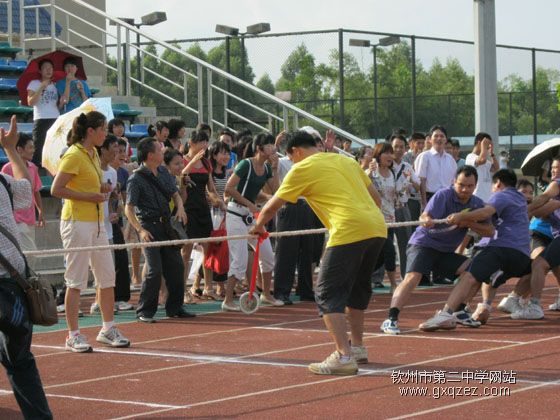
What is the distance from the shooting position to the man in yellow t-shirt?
9.75m

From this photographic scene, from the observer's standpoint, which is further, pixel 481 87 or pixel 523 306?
pixel 481 87

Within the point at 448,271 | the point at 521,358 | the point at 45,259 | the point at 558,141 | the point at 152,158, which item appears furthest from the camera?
the point at 45,259

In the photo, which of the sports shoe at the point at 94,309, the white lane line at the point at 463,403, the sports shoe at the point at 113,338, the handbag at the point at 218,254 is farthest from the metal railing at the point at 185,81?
the white lane line at the point at 463,403

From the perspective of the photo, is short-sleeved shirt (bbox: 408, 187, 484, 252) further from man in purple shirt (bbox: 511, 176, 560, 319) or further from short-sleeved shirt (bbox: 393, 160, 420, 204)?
short-sleeved shirt (bbox: 393, 160, 420, 204)

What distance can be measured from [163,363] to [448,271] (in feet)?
10.4

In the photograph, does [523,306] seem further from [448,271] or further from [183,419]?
[183,419]

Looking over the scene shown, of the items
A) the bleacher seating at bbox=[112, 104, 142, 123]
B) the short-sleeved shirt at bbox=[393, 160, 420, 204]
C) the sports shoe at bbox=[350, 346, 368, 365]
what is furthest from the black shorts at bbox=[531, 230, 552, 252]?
the bleacher seating at bbox=[112, 104, 142, 123]

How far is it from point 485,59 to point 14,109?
714cm

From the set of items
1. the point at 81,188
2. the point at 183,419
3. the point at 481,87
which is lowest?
the point at 183,419

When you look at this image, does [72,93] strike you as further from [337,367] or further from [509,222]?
[337,367]

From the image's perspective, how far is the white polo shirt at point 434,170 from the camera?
1725cm

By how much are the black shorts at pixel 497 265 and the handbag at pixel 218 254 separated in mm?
3767

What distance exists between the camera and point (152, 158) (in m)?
13.2

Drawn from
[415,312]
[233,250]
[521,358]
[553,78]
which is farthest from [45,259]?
[553,78]
